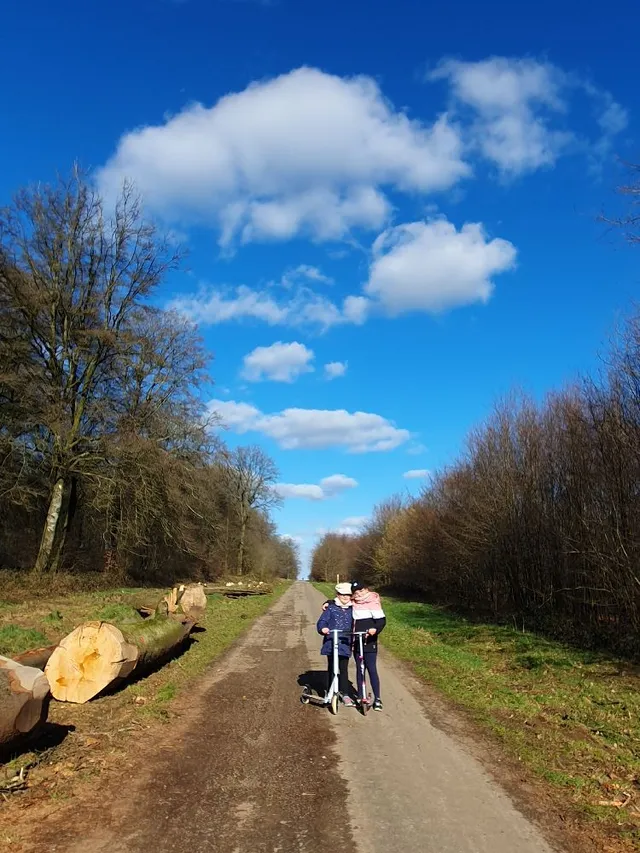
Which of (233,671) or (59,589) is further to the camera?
(59,589)

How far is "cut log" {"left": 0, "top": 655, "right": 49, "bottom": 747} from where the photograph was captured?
→ 18.3ft

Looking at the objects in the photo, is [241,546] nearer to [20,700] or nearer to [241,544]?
[241,544]

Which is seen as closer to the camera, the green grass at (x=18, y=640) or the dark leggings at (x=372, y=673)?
the dark leggings at (x=372, y=673)

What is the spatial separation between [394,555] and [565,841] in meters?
47.1

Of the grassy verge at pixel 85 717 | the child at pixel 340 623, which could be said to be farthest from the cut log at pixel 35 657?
the child at pixel 340 623

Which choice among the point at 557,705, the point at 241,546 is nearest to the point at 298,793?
the point at 557,705

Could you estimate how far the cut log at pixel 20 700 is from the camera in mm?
5566

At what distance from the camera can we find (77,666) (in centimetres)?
850

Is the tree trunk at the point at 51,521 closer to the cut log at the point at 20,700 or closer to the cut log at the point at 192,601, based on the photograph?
the cut log at the point at 192,601

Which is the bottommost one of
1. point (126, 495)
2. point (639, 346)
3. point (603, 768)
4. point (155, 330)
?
point (603, 768)

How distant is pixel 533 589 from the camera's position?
23.2 meters

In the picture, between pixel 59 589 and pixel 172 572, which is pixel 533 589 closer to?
pixel 59 589

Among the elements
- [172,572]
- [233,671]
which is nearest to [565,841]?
[233,671]

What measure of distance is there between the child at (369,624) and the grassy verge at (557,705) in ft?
4.93
